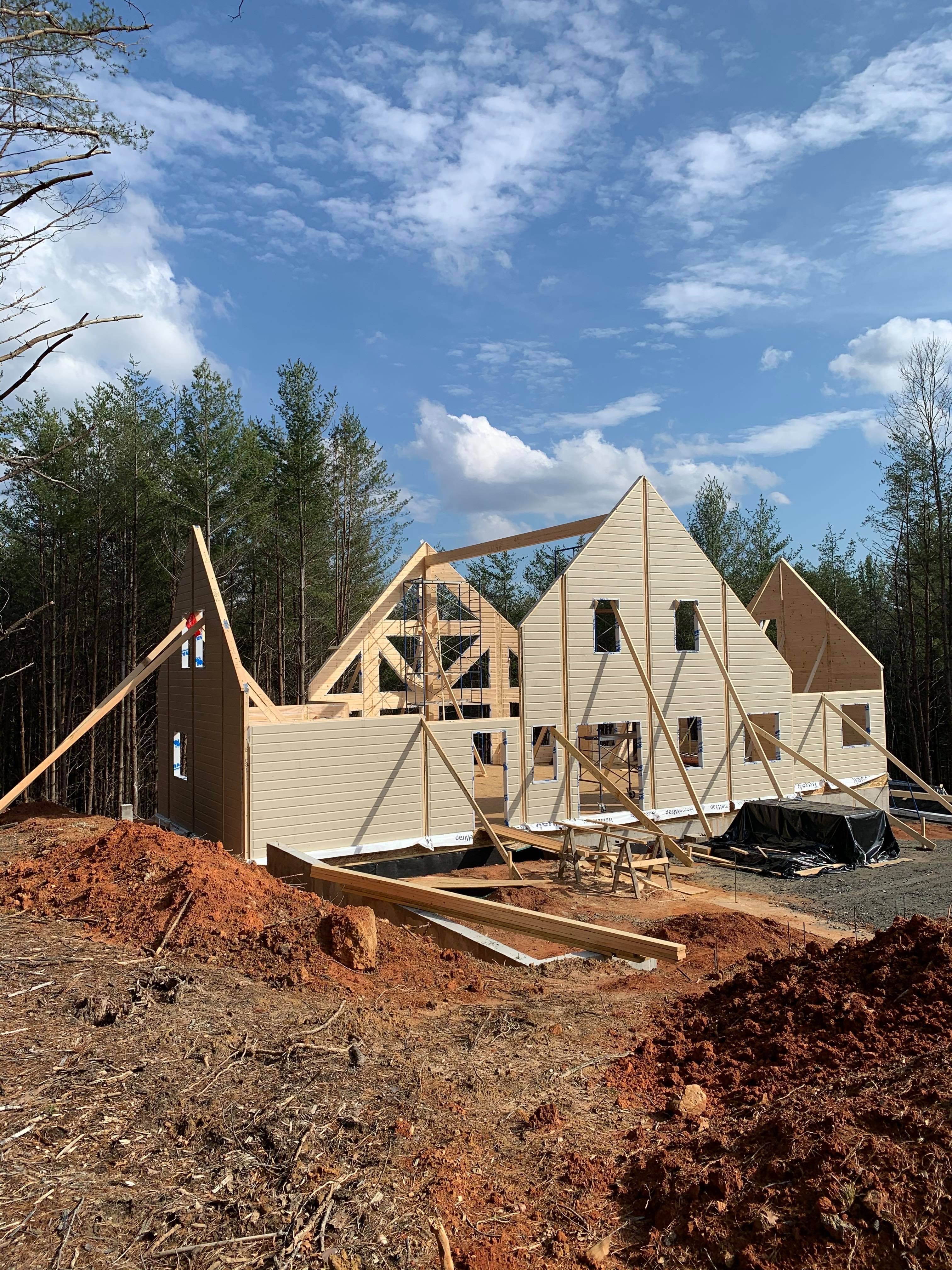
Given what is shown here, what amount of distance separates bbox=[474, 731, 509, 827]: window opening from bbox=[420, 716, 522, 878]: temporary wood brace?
0.23m

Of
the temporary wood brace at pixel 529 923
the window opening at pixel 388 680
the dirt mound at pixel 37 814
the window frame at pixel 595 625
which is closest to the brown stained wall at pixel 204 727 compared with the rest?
the dirt mound at pixel 37 814

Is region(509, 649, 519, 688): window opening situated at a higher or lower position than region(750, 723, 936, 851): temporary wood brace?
higher

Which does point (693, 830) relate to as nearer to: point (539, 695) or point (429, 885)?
point (539, 695)

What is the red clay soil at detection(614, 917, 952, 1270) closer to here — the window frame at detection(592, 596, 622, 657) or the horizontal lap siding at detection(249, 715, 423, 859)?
the horizontal lap siding at detection(249, 715, 423, 859)

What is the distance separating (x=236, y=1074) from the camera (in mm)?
4973

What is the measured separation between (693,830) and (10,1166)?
57.9 ft

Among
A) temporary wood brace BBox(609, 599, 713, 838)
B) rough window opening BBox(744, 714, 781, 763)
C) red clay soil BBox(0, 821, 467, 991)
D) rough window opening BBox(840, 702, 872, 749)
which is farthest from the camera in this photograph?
rough window opening BBox(840, 702, 872, 749)

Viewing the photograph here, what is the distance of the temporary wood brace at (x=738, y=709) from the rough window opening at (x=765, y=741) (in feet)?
0.47

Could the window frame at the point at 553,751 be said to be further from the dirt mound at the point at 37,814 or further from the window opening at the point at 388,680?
the window opening at the point at 388,680

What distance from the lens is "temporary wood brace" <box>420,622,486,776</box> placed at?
18.9 metres

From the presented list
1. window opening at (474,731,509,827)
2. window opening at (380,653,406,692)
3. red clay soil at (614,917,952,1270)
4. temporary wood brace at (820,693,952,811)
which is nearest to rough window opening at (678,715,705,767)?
temporary wood brace at (820,693,952,811)

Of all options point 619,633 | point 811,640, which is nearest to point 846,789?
point 619,633

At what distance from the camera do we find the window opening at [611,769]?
60.8 feet

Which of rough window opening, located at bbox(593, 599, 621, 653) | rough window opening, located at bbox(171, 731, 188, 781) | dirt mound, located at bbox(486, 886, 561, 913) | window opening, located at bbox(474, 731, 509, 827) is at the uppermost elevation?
rough window opening, located at bbox(593, 599, 621, 653)
